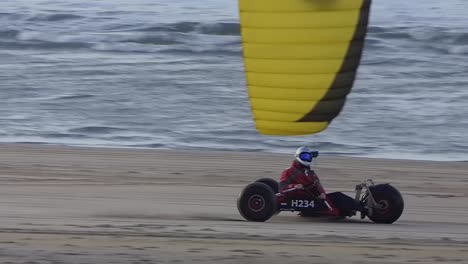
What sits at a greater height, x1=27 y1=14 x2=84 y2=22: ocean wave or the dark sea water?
x1=27 y1=14 x2=84 y2=22: ocean wave

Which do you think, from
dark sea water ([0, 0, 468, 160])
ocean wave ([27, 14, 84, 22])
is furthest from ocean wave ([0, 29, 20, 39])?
ocean wave ([27, 14, 84, 22])

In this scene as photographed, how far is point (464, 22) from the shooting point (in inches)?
1350

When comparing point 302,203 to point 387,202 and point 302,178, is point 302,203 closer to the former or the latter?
point 302,178

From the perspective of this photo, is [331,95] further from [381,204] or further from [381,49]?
[381,49]

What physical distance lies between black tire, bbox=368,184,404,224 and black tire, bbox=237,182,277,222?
88cm

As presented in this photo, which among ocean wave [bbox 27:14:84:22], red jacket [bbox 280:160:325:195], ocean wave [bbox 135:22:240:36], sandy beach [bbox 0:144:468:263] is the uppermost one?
ocean wave [bbox 27:14:84:22]

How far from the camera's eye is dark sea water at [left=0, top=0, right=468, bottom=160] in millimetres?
18703

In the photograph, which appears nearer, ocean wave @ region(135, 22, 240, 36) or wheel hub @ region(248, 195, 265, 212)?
wheel hub @ region(248, 195, 265, 212)

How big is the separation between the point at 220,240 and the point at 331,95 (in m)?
1.82

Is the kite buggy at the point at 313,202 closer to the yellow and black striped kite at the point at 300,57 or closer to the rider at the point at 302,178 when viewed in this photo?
the rider at the point at 302,178

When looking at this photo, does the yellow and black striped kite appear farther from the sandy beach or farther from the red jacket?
the red jacket

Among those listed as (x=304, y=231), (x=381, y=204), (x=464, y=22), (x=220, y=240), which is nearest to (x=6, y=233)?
(x=220, y=240)

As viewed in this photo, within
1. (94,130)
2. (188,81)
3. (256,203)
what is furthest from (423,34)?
(256,203)

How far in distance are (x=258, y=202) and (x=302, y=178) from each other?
428mm
